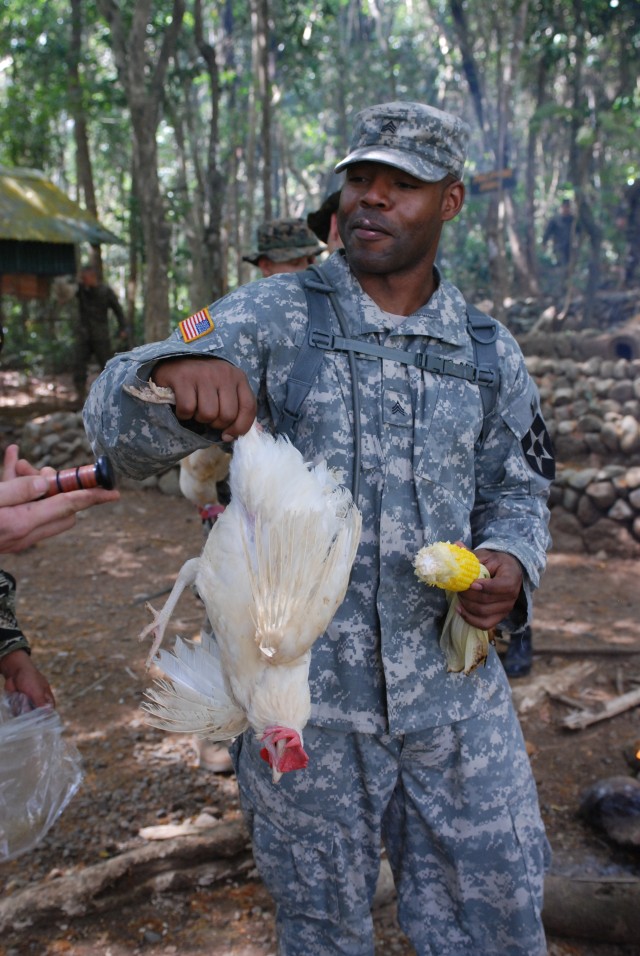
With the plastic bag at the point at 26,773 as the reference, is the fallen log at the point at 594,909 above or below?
below

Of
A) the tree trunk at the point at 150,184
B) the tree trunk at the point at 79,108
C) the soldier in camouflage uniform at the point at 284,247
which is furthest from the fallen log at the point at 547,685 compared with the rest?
the tree trunk at the point at 79,108

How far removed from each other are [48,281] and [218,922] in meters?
10.9

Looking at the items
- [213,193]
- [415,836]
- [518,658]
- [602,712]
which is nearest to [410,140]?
[415,836]

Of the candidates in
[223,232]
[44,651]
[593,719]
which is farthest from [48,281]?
[593,719]

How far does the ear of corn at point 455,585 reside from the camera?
174 centimetres

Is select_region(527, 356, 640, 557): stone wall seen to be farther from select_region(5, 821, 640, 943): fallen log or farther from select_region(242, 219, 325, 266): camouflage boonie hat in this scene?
select_region(5, 821, 640, 943): fallen log

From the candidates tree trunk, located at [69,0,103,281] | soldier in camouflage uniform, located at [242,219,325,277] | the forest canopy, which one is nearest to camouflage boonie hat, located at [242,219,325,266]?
soldier in camouflage uniform, located at [242,219,325,277]

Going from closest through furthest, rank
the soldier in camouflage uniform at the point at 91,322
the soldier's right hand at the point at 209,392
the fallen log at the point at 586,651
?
the soldier's right hand at the point at 209,392 < the fallen log at the point at 586,651 < the soldier in camouflage uniform at the point at 91,322

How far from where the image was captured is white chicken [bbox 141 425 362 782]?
150 centimetres

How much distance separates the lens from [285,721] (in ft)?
5.02

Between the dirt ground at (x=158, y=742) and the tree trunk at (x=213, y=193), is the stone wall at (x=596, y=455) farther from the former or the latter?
the tree trunk at (x=213, y=193)

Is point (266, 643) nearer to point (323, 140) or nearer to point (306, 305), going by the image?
point (306, 305)

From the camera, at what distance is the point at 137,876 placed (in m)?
2.85

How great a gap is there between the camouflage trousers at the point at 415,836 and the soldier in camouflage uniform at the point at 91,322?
11.0 metres
